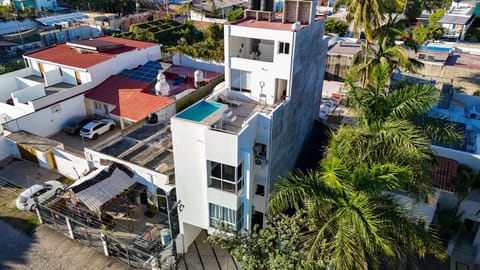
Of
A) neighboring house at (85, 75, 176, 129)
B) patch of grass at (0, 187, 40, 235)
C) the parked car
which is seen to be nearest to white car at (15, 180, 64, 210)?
patch of grass at (0, 187, 40, 235)

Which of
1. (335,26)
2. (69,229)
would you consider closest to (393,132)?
(69,229)

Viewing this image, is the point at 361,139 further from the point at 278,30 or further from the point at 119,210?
the point at 119,210

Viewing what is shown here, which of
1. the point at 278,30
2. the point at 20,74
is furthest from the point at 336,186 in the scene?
the point at 20,74

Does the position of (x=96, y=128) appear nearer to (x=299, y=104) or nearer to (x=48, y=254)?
(x=48, y=254)

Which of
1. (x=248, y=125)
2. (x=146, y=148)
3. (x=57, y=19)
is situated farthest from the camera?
(x=57, y=19)

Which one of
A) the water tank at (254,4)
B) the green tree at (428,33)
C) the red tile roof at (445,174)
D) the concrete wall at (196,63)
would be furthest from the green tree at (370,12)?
the green tree at (428,33)

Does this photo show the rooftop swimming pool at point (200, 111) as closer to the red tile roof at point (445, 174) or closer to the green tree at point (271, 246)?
the green tree at point (271, 246)
